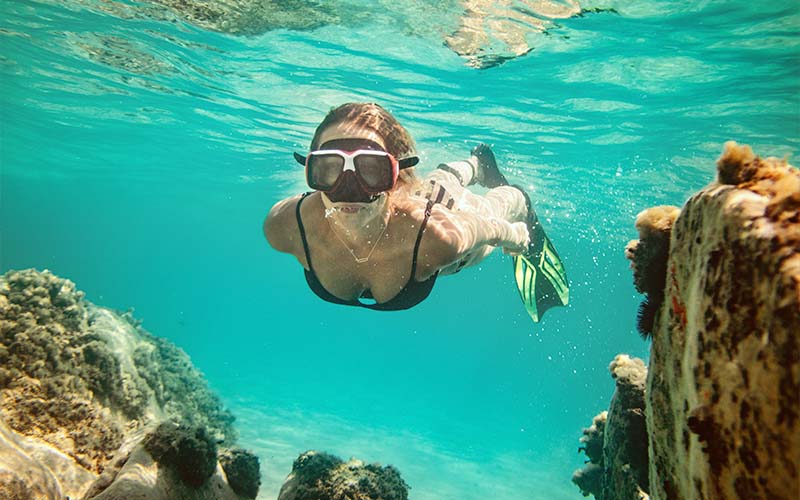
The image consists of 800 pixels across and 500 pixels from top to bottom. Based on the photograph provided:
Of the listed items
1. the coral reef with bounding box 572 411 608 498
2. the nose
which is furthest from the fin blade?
the nose

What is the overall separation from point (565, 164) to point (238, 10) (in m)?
15.5

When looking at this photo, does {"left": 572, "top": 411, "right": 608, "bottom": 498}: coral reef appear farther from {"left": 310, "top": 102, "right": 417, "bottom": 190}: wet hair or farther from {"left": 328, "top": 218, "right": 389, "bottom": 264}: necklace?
{"left": 310, "top": 102, "right": 417, "bottom": 190}: wet hair

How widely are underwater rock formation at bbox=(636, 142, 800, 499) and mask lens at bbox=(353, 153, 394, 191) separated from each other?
2.73 meters

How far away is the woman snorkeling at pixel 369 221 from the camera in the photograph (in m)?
4.30

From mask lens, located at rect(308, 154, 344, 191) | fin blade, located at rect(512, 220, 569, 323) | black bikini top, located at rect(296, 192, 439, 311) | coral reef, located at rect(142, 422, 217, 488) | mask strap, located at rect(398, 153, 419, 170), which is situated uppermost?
fin blade, located at rect(512, 220, 569, 323)

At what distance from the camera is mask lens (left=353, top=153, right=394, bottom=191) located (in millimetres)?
4242

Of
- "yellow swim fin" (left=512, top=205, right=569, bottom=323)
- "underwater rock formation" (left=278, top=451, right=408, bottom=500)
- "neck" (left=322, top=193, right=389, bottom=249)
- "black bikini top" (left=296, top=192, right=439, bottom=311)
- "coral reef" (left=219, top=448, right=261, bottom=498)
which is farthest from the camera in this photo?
"yellow swim fin" (left=512, top=205, right=569, bottom=323)

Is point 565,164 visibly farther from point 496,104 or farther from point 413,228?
point 413,228

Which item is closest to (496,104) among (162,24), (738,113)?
(738,113)

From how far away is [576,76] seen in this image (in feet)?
44.3

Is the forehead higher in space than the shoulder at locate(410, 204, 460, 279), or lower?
higher

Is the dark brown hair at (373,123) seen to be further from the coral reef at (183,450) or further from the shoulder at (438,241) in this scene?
the coral reef at (183,450)

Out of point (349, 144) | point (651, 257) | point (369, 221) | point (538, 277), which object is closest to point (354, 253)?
point (369, 221)

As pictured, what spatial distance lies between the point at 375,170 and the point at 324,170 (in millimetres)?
506
